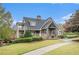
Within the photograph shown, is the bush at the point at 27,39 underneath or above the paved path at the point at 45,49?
above

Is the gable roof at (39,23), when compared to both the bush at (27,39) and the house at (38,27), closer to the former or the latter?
the house at (38,27)

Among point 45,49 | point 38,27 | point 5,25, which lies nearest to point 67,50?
point 45,49

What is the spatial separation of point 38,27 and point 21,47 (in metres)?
0.27

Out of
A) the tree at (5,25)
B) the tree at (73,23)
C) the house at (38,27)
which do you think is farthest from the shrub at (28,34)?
the tree at (73,23)

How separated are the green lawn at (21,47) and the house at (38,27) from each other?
2.9 inches

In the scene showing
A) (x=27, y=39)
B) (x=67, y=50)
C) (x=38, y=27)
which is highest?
(x=38, y=27)

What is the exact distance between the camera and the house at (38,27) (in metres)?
3.96

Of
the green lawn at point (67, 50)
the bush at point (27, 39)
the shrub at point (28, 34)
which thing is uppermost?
the shrub at point (28, 34)

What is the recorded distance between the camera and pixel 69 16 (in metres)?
3.94

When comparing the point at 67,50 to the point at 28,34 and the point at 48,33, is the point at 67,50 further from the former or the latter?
the point at 28,34

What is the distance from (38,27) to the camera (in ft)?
13.1

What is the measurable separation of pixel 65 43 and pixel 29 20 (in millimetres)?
439

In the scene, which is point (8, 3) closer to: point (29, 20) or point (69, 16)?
point (29, 20)

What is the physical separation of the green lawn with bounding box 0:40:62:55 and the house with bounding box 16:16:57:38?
0.07 m
